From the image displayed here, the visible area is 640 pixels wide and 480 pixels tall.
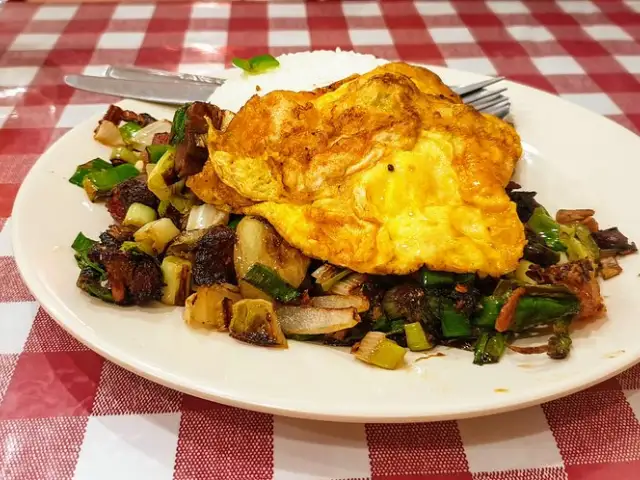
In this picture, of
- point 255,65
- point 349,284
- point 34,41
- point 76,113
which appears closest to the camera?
point 349,284

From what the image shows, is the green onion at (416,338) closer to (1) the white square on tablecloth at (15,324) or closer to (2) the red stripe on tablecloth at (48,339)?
(2) the red stripe on tablecloth at (48,339)

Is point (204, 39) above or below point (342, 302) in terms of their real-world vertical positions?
below

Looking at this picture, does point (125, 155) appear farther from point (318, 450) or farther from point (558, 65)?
point (558, 65)

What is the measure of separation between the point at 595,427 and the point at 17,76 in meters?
4.43

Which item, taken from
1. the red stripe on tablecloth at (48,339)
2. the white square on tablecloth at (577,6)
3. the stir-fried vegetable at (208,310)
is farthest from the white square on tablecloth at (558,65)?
the red stripe on tablecloth at (48,339)

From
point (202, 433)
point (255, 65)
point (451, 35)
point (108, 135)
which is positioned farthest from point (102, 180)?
point (451, 35)

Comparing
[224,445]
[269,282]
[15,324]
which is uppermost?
[269,282]

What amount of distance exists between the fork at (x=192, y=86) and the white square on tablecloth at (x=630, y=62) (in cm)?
197

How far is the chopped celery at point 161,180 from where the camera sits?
2.55 m

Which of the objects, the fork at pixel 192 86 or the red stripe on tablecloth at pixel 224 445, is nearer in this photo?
the red stripe on tablecloth at pixel 224 445

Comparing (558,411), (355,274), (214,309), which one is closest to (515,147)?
(355,274)

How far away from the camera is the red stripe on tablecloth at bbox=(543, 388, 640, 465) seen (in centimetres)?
188

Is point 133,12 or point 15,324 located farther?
point 133,12

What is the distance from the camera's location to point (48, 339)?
2285mm
